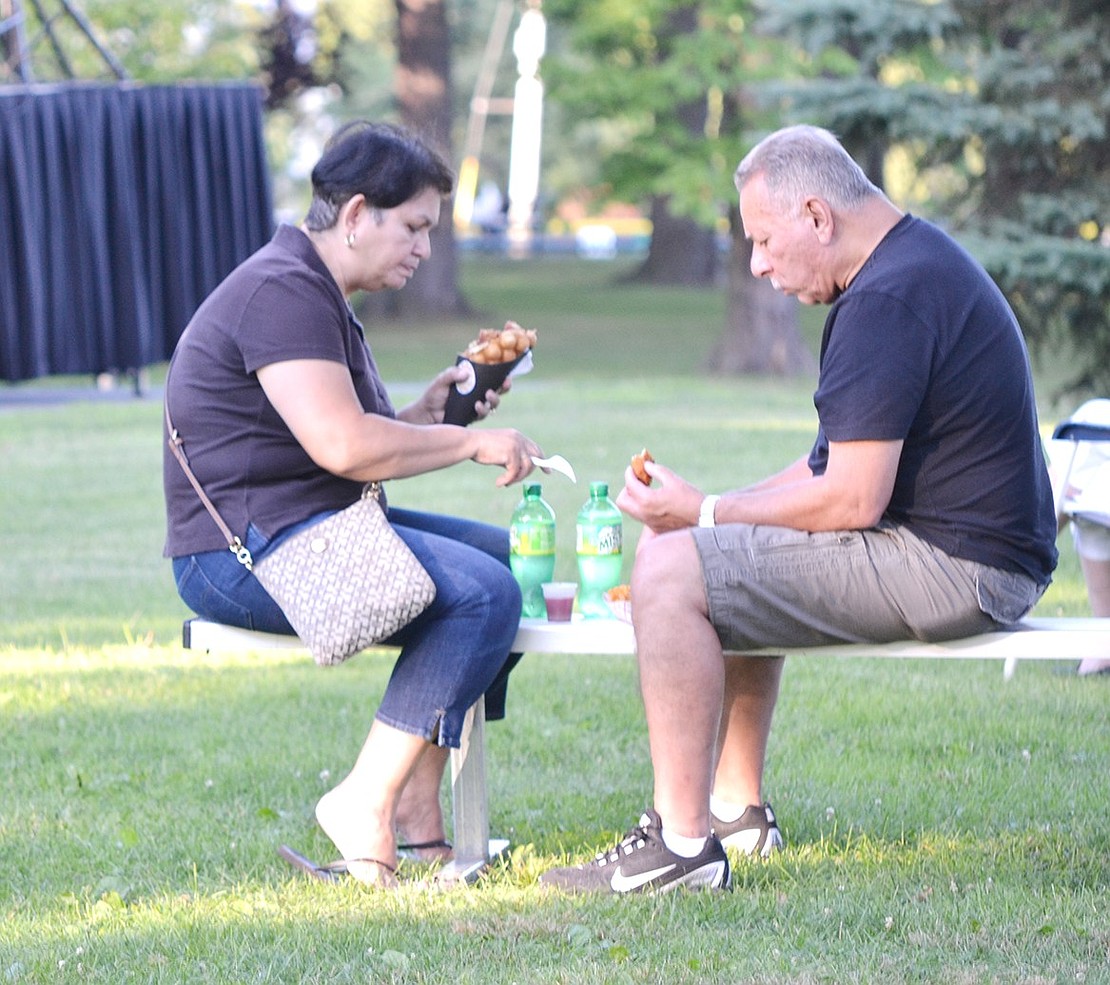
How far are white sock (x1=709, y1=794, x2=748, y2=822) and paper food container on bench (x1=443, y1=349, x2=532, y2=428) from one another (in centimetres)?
122

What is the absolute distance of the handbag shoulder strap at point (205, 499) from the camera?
13.0 feet

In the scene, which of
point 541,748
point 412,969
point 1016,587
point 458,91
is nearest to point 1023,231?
point 541,748

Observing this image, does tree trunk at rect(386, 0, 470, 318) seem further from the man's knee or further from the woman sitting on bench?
the man's knee

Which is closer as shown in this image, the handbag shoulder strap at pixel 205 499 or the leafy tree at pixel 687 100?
the handbag shoulder strap at pixel 205 499

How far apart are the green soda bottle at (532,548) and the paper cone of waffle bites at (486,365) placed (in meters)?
0.35

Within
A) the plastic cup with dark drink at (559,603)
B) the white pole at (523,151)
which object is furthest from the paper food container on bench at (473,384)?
the white pole at (523,151)

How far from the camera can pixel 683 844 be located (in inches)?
150

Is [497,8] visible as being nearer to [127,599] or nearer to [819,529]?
[127,599]

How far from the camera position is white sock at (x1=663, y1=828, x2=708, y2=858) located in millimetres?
3812

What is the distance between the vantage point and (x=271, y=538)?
156 inches

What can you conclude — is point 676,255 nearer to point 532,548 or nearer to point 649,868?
point 532,548

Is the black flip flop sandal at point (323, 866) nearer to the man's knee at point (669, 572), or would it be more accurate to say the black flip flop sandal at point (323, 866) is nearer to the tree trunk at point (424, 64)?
the man's knee at point (669, 572)

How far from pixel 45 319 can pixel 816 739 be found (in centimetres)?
1226

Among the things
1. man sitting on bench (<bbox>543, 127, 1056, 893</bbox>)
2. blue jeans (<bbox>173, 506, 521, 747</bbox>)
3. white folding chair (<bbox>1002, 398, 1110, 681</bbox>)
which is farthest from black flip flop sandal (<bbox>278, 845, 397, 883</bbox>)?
white folding chair (<bbox>1002, 398, 1110, 681</bbox>)
